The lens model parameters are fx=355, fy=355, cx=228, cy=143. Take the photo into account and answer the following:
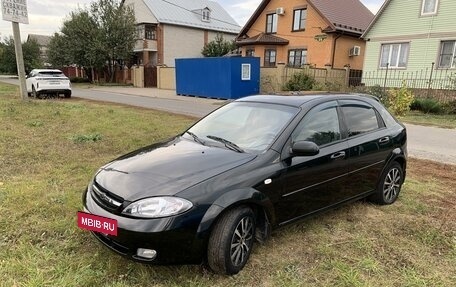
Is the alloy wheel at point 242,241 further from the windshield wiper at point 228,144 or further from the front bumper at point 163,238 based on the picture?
the windshield wiper at point 228,144

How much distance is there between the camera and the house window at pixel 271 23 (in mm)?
28625

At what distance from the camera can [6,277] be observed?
9.32 ft

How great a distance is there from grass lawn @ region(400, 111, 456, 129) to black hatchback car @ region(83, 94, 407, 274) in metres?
9.76

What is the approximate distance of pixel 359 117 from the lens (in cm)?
438

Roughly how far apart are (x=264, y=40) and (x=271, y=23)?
2198mm

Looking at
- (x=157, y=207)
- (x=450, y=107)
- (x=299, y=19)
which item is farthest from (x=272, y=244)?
(x=299, y=19)

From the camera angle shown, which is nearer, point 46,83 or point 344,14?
point 46,83

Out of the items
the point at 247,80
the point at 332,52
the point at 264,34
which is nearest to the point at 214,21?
the point at 264,34

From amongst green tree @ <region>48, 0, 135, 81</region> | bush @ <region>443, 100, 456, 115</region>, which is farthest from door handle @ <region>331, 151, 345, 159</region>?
green tree @ <region>48, 0, 135, 81</region>

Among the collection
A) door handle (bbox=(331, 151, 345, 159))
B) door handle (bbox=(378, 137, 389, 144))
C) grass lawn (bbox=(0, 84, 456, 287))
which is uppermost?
door handle (bbox=(378, 137, 389, 144))

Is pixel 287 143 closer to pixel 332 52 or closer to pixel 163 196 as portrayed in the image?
pixel 163 196

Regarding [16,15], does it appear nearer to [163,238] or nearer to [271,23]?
[163,238]

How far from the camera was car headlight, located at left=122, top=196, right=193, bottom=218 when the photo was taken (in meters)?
2.69

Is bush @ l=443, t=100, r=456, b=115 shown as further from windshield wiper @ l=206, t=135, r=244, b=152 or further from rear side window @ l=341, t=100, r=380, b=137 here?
windshield wiper @ l=206, t=135, r=244, b=152
